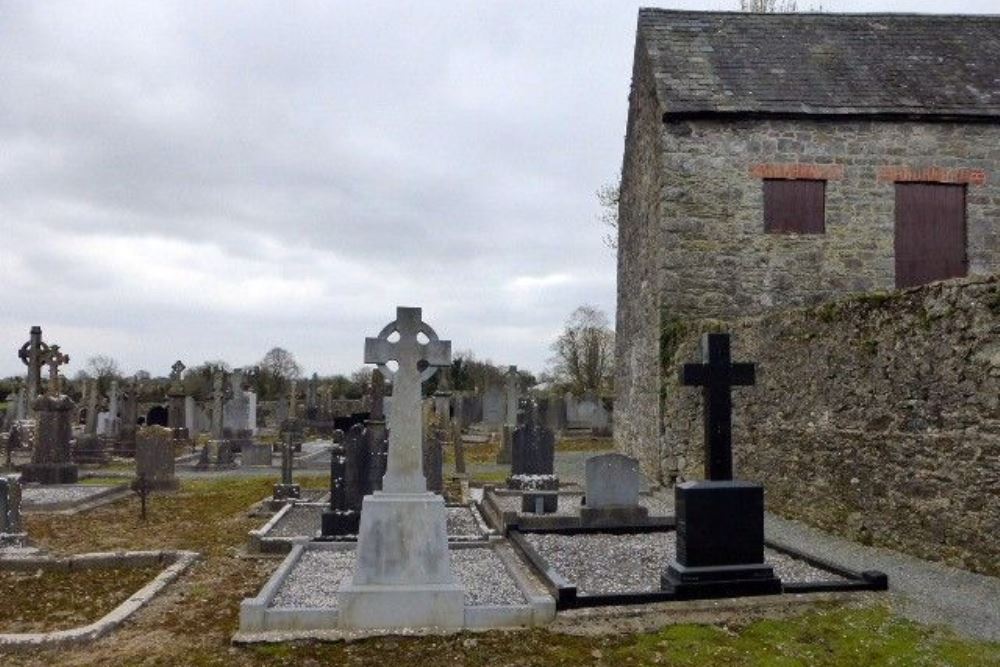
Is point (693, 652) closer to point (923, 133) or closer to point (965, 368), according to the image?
point (965, 368)

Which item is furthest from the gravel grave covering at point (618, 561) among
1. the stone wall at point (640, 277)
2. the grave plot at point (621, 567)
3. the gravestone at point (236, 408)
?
the gravestone at point (236, 408)

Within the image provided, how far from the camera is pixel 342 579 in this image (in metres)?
7.48

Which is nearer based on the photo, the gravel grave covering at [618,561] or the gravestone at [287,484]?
the gravel grave covering at [618,561]

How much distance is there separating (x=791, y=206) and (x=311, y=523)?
385 inches

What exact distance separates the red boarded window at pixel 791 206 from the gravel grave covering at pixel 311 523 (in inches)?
295

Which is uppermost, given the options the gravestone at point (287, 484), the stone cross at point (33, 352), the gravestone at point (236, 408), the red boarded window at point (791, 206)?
the red boarded window at point (791, 206)

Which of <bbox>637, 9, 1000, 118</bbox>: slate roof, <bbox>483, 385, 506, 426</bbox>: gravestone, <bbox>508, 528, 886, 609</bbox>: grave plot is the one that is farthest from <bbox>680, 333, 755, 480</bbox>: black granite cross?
<bbox>483, 385, 506, 426</bbox>: gravestone

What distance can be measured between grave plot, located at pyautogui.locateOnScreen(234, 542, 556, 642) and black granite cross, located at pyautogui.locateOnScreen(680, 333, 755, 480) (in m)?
1.86

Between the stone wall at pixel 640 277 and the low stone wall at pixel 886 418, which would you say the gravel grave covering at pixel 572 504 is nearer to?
the low stone wall at pixel 886 418

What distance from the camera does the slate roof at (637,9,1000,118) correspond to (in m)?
14.9

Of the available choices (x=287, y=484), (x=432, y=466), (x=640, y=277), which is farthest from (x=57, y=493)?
(x=640, y=277)

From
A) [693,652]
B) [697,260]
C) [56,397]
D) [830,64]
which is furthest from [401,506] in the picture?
[830,64]

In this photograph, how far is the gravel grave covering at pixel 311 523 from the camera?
10.4m

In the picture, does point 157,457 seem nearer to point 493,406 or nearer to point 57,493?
point 57,493
